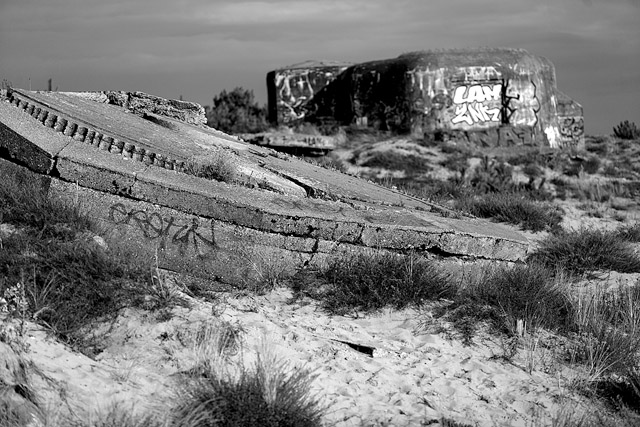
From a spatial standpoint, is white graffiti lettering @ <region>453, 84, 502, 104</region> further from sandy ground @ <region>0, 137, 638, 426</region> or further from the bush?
sandy ground @ <region>0, 137, 638, 426</region>

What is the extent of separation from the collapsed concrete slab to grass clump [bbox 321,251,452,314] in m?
0.24

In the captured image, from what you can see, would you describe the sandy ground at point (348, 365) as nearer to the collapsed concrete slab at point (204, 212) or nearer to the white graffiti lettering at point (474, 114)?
the collapsed concrete slab at point (204, 212)

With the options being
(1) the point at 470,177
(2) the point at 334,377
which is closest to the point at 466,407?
(2) the point at 334,377

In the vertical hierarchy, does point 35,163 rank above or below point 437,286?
above

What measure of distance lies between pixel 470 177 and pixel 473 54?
20.7ft

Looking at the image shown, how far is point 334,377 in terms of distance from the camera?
4.74 m

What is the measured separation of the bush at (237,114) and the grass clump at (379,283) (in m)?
16.8

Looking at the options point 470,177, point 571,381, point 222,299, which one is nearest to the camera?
point 571,381

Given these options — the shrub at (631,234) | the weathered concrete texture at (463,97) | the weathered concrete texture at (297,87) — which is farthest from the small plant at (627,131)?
the shrub at (631,234)

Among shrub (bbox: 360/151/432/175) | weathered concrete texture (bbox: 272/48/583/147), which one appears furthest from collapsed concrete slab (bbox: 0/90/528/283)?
weathered concrete texture (bbox: 272/48/583/147)

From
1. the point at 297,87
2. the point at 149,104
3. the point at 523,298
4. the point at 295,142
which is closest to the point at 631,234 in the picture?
the point at 523,298

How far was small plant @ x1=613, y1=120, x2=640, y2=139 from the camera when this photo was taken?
23281 mm

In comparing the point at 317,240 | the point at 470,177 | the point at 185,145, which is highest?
the point at 185,145

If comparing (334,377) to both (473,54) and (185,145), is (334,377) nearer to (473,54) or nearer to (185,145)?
(185,145)
